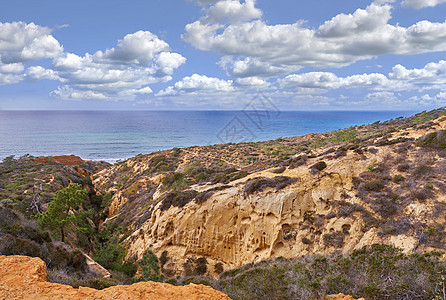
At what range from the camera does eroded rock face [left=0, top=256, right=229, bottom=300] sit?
6719 millimetres

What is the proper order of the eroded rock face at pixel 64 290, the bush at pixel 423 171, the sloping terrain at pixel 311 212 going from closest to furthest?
the eroded rock face at pixel 64 290 < the sloping terrain at pixel 311 212 < the bush at pixel 423 171

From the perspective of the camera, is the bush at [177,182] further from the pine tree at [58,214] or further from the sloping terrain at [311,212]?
the pine tree at [58,214]

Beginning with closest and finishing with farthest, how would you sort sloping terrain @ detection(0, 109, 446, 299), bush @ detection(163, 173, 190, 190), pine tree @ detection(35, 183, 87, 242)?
sloping terrain @ detection(0, 109, 446, 299)
pine tree @ detection(35, 183, 87, 242)
bush @ detection(163, 173, 190, 190)

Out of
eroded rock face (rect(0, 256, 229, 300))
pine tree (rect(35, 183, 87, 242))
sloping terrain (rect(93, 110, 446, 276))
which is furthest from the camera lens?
pine tree (rect(35, 183, 87, 242))

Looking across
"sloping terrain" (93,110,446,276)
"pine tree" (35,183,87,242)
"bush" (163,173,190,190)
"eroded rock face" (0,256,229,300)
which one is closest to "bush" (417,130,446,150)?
"sloping terrain" (93,110,446,276)

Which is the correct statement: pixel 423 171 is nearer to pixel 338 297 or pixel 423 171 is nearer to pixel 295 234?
pixel 295 234

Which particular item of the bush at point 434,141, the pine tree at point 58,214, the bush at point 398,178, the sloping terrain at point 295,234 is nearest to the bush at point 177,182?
the sloping terrain at point 295,234

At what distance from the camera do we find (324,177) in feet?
54.6

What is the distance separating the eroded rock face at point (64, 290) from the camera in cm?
672

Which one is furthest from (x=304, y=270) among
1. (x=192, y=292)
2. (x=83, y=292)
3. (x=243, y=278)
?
(x=83, y=292)

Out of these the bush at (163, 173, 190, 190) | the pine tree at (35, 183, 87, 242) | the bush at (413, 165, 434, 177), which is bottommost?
the bush at (163, 173, 190, 190)

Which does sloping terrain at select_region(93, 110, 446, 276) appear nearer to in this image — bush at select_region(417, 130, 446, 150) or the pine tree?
bush at select_region(417, 130, 446, 150)

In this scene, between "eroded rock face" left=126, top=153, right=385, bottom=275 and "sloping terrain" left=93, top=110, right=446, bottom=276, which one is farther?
Result: "eroded rock face" left=126, top=153, right=385, bottom=275

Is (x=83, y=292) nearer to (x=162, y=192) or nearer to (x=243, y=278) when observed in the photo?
(x=243, y=278)
